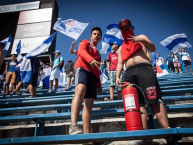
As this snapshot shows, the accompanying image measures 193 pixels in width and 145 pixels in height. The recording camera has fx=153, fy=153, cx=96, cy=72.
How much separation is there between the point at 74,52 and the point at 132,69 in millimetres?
1265

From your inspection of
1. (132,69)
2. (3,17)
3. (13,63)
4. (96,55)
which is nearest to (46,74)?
(13,63)

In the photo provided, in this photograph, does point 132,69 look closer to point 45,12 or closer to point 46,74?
point 46,74

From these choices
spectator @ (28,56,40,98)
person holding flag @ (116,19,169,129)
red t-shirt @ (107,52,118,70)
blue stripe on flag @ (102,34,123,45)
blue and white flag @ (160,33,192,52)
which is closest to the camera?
person holding flag @ (116,19,169,129)

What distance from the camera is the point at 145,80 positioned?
190 cm

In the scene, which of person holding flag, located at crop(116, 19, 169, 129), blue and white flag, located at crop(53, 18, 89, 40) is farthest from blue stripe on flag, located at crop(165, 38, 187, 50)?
person holding flag, located at crop(116, 19, 169, 129)

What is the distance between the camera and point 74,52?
9.46ft

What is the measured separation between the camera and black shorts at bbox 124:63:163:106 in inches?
70.5

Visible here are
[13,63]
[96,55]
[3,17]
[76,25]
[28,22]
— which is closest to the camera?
[96,55]

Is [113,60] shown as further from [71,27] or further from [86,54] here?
[86,54]

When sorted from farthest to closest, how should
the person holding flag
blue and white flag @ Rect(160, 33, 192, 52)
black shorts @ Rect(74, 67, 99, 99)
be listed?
1. blue and white flag @ Rect(160, 33, 192, 52)
2. black shorts @ Rect(74, 67, 99, 99)
3. the person holding flag

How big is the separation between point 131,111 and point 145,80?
1.46 feet

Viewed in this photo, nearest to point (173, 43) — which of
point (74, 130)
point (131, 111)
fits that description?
point (131, 111)

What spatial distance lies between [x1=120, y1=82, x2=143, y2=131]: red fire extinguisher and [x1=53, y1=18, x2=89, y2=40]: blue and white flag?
2.91 metres

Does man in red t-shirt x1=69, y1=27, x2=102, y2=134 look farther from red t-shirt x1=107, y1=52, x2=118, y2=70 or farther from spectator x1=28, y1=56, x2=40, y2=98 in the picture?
spectator x1=28, y1=56, x2=40, y2=98
